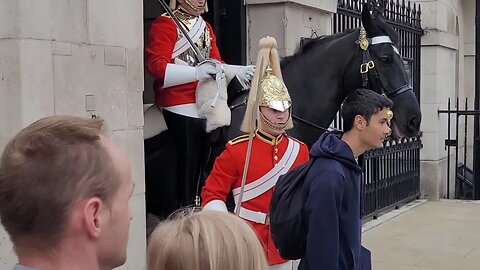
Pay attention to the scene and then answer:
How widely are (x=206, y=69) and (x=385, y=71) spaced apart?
151 centimetres

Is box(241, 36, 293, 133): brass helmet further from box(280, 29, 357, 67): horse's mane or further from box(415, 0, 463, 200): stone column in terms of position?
box(415, 0, 463, 200): stone column

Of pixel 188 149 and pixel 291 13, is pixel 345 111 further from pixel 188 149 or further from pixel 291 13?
pixel 291 13

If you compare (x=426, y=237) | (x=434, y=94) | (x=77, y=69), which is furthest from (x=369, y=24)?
(x=434, y=94)

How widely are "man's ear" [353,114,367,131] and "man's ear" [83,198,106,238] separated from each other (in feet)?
7.02

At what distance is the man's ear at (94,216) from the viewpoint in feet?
4.98

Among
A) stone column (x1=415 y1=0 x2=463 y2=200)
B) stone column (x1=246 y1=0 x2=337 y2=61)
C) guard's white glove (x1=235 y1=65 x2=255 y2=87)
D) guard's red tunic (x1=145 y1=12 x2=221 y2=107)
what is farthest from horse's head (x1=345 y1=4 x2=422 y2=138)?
stone column (x1=415 y1=0 x2=463 y2=200)

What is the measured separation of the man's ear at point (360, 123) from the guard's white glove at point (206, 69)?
1.39 m

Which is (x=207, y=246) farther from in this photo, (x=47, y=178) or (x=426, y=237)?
(x=426, y=237)

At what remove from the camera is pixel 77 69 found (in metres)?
4.09

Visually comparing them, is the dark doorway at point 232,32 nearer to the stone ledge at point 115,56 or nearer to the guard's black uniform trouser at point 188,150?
the guard's black uniform trouser at point 188,150

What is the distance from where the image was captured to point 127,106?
4.49m

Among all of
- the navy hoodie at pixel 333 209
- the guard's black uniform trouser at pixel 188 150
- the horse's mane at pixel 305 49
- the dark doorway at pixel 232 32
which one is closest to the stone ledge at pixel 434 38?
the dark doorway at pixel 232 32

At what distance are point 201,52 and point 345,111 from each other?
162 centimetres

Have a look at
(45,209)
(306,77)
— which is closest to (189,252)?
(45,209)
